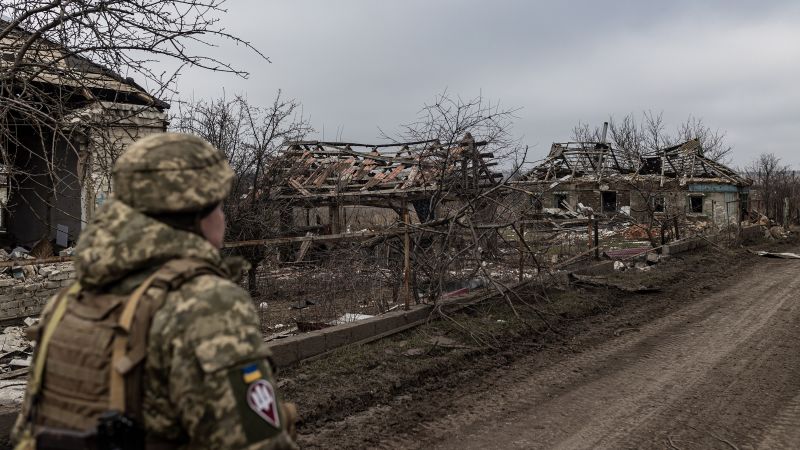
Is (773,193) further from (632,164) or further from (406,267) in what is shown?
(406,267)

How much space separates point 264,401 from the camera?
1.74 m

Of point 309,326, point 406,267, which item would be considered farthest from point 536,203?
point 309,326

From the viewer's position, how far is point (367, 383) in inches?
238

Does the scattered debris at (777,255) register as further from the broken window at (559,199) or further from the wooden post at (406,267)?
the broken window at (559,199)

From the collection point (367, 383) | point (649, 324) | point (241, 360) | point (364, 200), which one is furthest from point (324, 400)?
point (364, 200)

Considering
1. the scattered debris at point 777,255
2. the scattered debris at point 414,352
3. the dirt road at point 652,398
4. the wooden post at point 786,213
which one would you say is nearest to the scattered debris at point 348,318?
the scattered debris at point 414,352

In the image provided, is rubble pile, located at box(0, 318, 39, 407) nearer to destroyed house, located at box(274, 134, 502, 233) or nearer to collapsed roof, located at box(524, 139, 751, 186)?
destroyed house, located at box(274, 134, 502, 233)

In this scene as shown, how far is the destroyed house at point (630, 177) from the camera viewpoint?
2878 centimetres

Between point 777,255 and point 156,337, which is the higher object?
point 156,337

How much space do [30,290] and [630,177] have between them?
25028 mm

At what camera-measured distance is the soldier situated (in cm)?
167

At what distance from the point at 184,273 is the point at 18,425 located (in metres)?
0.79

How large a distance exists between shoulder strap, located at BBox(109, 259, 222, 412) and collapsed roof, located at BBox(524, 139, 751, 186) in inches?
1098

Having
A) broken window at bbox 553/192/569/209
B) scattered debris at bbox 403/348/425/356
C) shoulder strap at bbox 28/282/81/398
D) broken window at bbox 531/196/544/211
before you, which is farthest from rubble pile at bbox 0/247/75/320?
broken window at bbox 553/192/569/209
